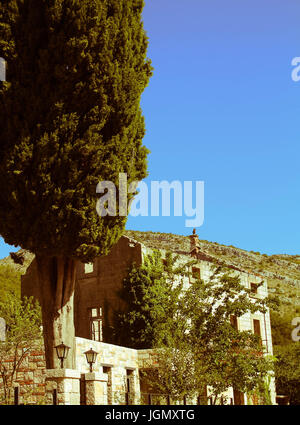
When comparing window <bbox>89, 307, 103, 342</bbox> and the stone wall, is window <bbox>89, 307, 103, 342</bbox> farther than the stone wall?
Yes

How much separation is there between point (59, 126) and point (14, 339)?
969 centimetres

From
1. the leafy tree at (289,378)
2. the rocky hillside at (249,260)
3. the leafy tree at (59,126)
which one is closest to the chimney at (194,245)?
the leafy tree at (289,378)

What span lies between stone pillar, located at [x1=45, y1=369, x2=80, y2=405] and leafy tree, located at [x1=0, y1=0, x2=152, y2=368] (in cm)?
387

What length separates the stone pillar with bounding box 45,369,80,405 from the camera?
1227cm

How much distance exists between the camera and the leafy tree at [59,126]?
15750mm

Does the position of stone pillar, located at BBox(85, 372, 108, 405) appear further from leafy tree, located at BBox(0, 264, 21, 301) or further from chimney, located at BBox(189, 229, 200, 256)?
leafy tree, located at BBox(0, 264, 21, 301)

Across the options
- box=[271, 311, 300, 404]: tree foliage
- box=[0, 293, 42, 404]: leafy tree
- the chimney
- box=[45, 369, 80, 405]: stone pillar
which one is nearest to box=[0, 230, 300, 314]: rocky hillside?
box=[271, 311, 300, 404]: tree foliage

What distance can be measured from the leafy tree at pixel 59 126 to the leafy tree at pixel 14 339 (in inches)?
109

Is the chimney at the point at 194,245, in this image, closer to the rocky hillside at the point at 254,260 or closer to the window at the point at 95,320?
the window at the point at 95,320

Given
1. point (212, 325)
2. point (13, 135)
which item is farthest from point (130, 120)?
point (212, 325)

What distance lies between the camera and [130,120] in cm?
1720

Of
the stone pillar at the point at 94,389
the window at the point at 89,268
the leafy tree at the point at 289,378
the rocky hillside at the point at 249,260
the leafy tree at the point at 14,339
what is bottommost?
the leafy tree at the point at 289,378
